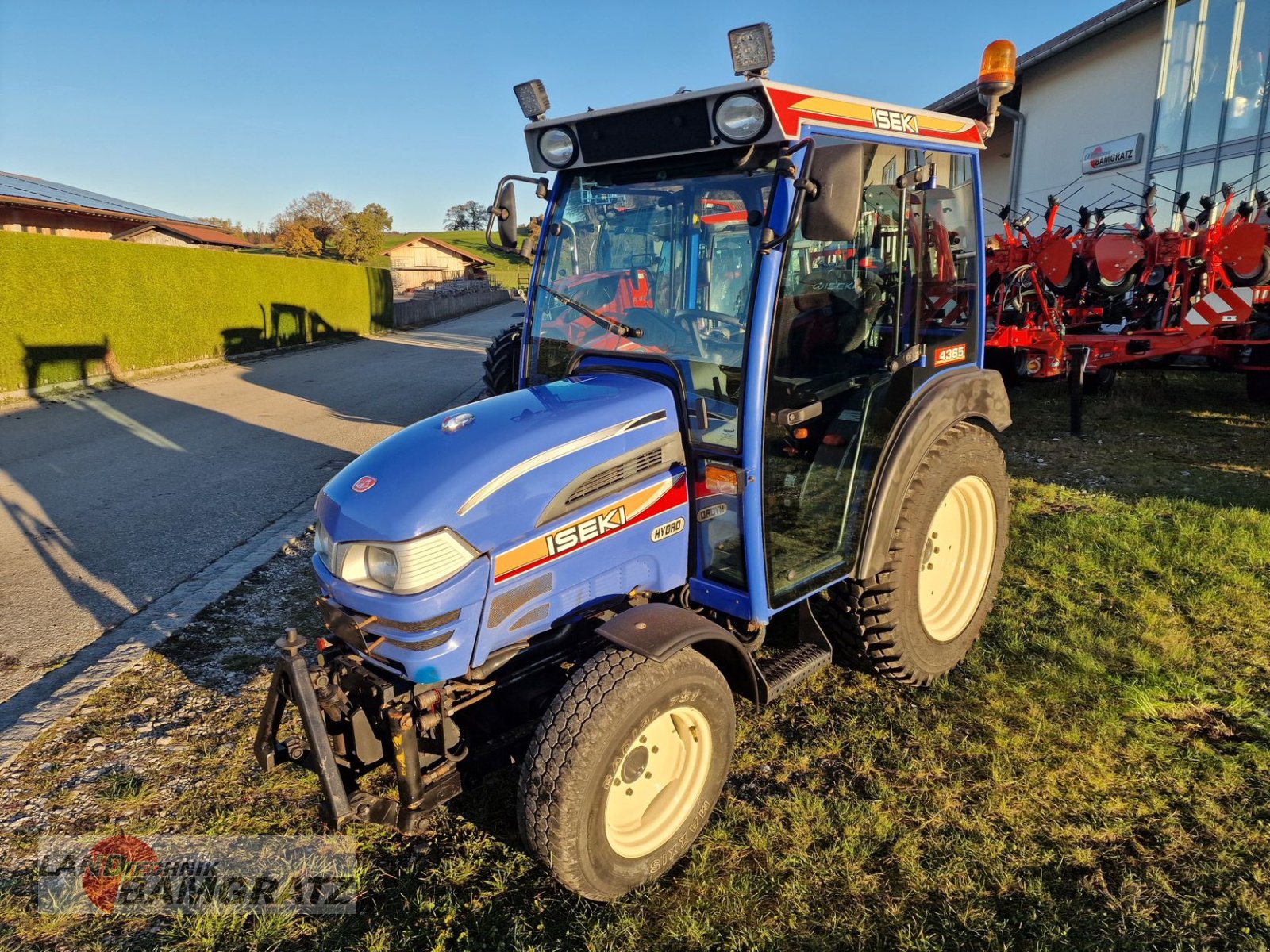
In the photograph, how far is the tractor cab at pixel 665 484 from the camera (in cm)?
226

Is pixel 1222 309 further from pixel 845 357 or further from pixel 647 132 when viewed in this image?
pixel 647 132

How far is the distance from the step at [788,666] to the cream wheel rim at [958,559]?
0.69 m

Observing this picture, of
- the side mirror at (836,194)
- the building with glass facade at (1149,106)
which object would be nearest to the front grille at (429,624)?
the side mirror at (836,194)

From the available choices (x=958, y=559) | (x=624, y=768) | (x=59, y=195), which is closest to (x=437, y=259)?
(x=59, y=195)

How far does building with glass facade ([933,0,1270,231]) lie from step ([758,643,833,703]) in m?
10.7

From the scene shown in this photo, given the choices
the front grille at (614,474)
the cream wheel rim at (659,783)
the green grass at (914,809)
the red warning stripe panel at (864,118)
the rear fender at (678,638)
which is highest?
the red warning stripe panel at (864,118)

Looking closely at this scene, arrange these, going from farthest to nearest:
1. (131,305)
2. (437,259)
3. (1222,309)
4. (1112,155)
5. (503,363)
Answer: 1. (437,259)
2. (1112,155)
3. (131,305)
4. (1222,309)
5. (503,363)

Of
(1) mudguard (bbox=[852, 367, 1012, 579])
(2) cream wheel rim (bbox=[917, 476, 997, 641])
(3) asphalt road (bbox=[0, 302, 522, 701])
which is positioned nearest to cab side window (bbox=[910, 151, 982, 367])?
(1) mudguard (bbox=[852, 367, 1012, 579])

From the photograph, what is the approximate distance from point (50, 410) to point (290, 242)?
38.0 meters

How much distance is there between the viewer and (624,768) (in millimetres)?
2412

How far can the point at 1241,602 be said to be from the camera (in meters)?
4.12

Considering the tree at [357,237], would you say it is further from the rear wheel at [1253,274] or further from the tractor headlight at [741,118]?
the tractor headlight at [741,118]

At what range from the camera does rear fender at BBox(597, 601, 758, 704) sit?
2.28 metres

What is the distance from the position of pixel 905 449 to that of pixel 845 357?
439 mm
